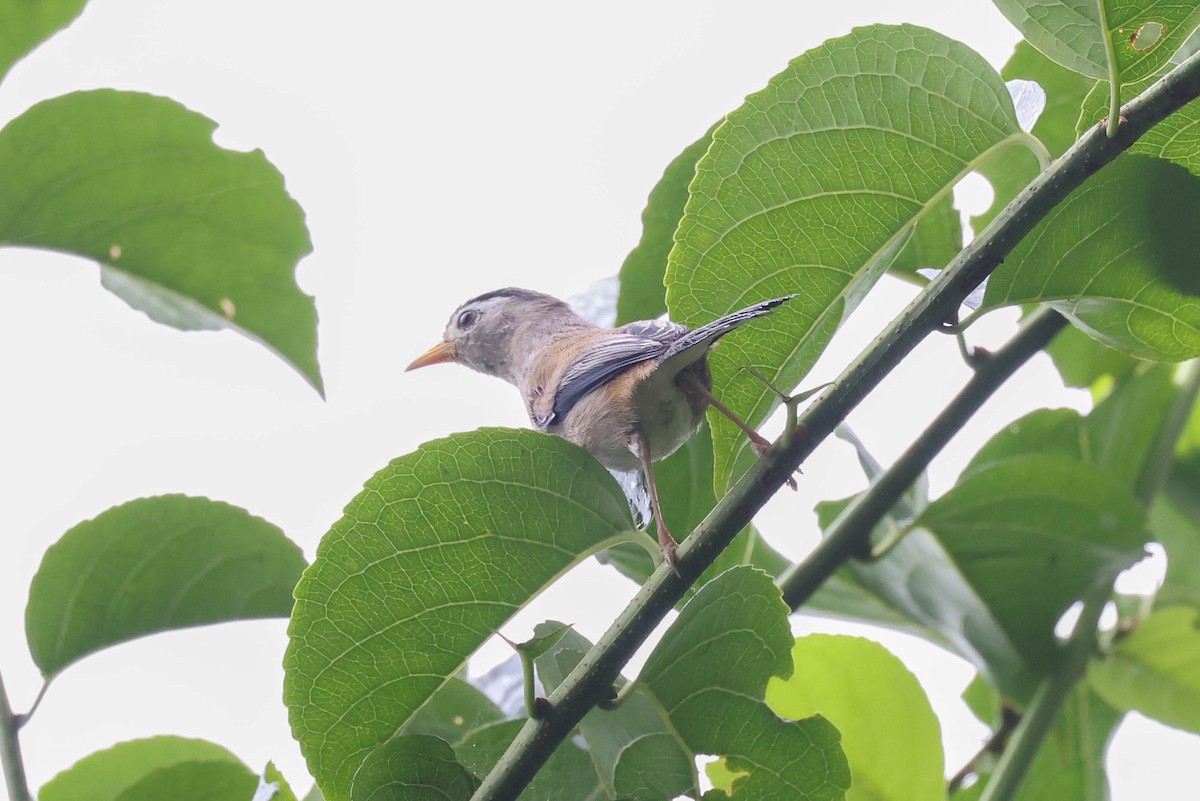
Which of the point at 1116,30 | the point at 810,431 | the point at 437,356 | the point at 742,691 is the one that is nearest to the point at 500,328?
the point at 437,356

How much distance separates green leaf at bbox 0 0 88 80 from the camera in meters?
2.14

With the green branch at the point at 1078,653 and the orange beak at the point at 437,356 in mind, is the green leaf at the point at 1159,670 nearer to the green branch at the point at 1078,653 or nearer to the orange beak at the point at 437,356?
the green branch at the point at 1078,653

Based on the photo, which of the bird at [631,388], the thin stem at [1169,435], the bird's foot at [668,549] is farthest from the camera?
the thin stem at [1169,435]

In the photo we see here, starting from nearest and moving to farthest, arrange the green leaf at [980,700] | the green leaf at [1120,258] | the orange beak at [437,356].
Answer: the green leaf at [1120,258], the green leaf at [980,700], the orange beak at [437,356]

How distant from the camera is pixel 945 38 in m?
1.63

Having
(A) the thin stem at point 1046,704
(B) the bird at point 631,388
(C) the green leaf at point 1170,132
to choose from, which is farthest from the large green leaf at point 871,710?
(C) the green leaf at point 1170,132

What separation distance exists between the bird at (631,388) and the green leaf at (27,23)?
121 cm

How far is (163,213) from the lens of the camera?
2270 millimetres

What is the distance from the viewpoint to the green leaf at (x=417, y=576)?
1622 millimetres

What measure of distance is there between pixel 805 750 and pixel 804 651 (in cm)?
60

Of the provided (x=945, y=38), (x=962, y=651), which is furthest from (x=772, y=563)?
(x=945, y=38)

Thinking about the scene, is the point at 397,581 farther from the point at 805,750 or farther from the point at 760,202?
the point at 760,202

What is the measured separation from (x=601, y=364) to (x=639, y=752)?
954 millimetres

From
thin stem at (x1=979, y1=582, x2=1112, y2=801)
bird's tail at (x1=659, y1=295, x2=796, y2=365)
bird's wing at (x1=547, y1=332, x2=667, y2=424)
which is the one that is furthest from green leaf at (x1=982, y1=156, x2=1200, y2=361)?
thin stem at (x1=979, y1=582, x2=1112, y2=801)
